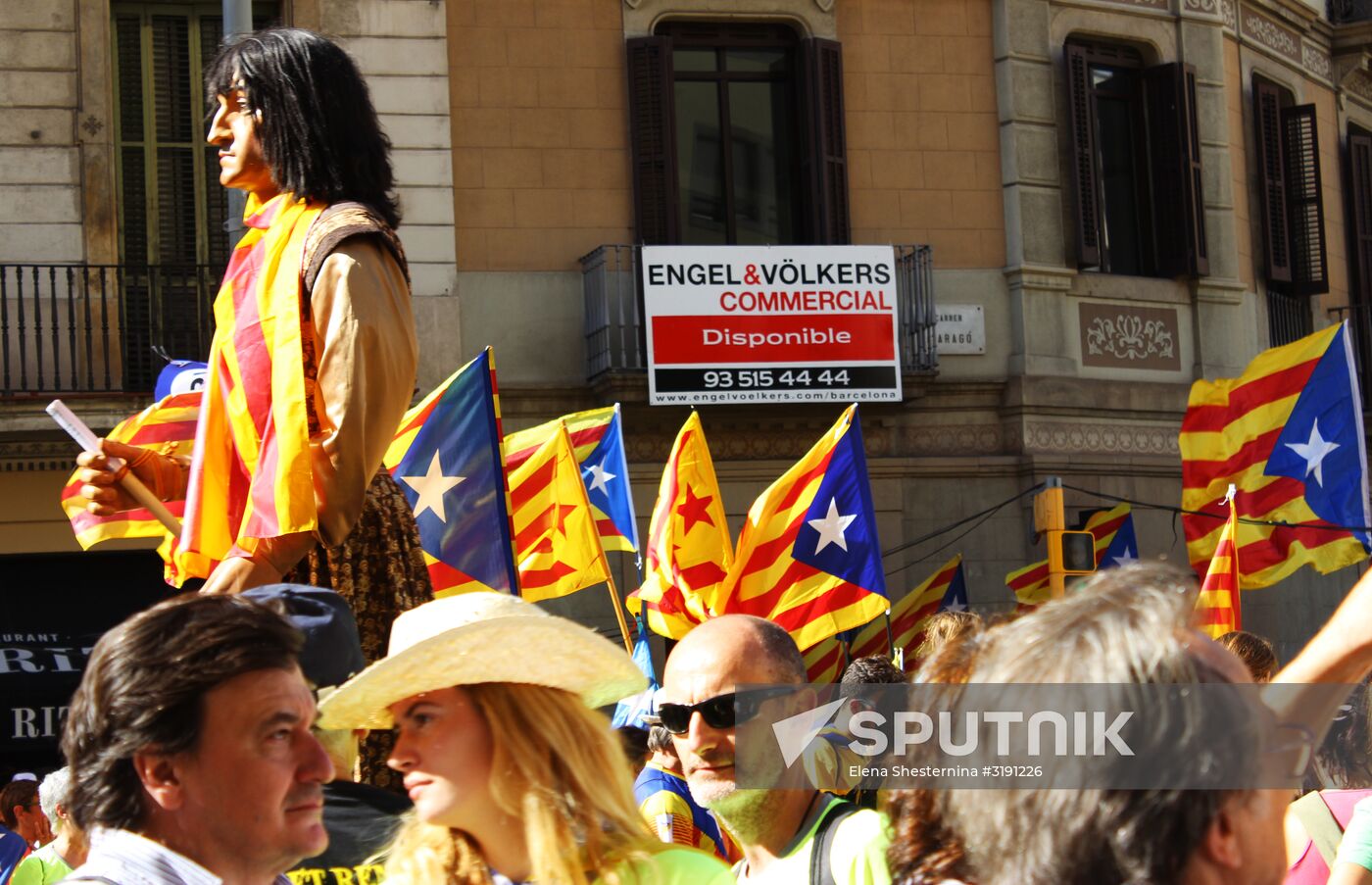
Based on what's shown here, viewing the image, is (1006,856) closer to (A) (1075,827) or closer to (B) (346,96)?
(A) (1075,827)

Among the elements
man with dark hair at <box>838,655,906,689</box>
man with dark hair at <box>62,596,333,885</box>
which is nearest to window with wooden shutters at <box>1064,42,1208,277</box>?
man with dark hair at <box>838,655,906,689</box>

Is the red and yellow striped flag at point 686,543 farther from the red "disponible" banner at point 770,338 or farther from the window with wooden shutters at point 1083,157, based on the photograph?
the window with wooden shutters at point 1083,157

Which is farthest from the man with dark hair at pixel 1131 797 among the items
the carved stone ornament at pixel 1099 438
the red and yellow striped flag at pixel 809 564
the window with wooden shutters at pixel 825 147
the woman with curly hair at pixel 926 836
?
the carved stone ornament at pixel 1099 438

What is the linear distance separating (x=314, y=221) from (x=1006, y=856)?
7.62 ft

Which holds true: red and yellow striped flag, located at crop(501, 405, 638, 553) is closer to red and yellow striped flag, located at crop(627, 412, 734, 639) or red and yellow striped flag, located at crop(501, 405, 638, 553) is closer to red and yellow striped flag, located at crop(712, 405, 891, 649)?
red and yellow striped flag, located at crop(627, 412, 734, 639)

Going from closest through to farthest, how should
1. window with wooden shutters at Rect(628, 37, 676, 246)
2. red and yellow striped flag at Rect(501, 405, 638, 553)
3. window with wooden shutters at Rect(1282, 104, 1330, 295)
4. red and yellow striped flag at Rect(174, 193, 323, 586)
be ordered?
red and yellow striped flag at Rect(174, 193, 323, 586) → red and yellow striped flag at Rect(501, 405, 638, 553) → window with wooden shutters at Rect(628, 37, 676, 246) → window with wooden shutters at Rect(1282, 104, 1330, 295)

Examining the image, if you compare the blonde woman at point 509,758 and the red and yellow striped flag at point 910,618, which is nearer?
the blonde woman at point 509,758

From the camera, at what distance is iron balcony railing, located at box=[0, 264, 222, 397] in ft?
52.4

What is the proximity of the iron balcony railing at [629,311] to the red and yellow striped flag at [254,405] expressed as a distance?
1212 cm

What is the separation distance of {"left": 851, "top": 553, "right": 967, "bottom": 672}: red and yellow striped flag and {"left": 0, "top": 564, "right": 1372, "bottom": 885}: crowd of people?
10582 millimetres

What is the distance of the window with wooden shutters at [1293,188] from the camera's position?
19.5m

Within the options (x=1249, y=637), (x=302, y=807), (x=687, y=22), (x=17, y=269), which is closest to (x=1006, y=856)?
(x=302, y=807)

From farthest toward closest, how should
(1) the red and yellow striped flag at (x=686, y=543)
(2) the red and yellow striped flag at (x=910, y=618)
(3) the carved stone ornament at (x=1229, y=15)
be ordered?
1. (3) the carved stone ornament at (x=1229, y=15)
2. (2) the red and yellow striped flag at (x=910, y=618)
3. (1) the red and yellow striped flag at (x=686, y=543)

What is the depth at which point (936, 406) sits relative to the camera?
57.4 ft
